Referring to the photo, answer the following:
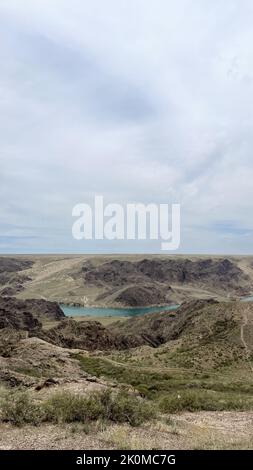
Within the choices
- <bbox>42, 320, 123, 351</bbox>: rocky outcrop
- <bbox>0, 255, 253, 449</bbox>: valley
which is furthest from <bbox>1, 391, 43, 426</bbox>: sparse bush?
<bbox>42, 320, 123, 351</bbox>: rocky outcrop

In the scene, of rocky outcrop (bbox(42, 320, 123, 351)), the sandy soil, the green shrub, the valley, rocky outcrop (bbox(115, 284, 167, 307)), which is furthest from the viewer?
rocky outcrop (bbox(115, 284, 167, 307))

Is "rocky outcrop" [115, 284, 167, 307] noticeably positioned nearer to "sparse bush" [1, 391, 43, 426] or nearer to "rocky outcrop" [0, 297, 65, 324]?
"rocky outcrop" [0, 297, 65, 324]

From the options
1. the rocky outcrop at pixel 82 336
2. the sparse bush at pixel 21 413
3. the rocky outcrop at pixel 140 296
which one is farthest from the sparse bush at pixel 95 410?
the rocky outcrop at pixel 140 296

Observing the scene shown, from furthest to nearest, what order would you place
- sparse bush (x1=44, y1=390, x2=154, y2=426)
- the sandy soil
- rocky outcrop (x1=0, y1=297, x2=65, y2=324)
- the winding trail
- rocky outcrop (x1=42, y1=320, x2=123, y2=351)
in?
rocky outcrop (x1=0, y1=297, x2=65, y2=324) → rocky outcrop (x1=42, y1=320, x2=123, y2=351) → the winding trail → sparse bush (x1=44, y1=390, x2=154, y2=426) → the sandy soil

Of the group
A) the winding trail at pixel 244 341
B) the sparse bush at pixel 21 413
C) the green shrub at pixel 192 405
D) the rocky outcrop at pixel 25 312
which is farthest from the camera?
the rocky outcrop at pixel 25 312

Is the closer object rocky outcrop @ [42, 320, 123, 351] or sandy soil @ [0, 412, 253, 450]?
sandy soil @ [0, 412, 253, 450]

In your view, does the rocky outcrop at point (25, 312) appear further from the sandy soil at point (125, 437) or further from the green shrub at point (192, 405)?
the sandy soil at point (125, 437)

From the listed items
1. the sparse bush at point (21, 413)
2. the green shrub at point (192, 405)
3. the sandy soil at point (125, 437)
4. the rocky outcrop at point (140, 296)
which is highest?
the sparse bush at point (21, 413)

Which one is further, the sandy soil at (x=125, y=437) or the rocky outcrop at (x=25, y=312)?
the rocky outcrop at (x=25, y=312)

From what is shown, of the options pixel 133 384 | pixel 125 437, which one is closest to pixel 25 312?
pixel 133 384

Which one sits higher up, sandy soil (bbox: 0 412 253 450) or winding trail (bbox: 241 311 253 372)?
sandy soil (bbox: 0 412 253 450)
